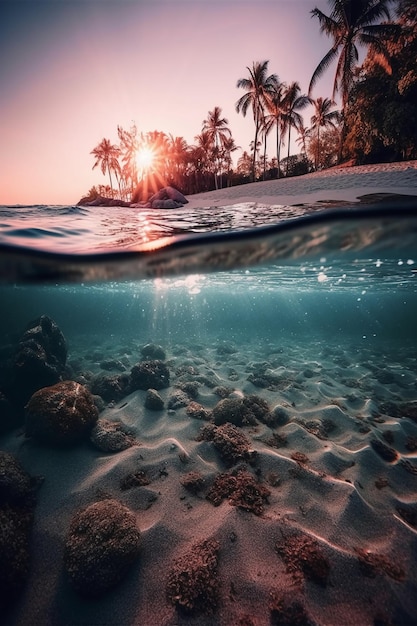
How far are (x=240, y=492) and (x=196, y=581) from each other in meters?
1.91

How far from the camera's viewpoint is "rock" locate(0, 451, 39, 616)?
4.82m

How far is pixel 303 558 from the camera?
4949mm

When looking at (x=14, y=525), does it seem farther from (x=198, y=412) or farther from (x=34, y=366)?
(x=34, y=366)

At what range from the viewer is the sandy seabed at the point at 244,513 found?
14.8ft

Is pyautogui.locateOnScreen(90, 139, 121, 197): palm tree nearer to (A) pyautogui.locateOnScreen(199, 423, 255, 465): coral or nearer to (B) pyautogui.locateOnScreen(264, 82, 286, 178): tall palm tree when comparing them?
(B) pyautogui.locateOnScreen(264, 82, 286, 178): tall palm tree

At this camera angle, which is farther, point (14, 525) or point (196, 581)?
point (14, 525)

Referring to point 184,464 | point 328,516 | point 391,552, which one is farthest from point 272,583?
point 184,464

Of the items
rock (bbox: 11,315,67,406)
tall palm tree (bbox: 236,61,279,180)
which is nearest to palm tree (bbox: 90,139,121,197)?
tall palm tree (bbox: 236,61,279,180)

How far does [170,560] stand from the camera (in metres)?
5.07

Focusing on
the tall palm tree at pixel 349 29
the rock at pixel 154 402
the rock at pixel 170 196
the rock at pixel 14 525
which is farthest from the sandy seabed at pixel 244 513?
the tall palm tree at pixel 349 29

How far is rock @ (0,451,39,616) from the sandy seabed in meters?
0.19

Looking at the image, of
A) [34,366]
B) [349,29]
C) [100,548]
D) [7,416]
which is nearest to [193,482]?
[100,548]

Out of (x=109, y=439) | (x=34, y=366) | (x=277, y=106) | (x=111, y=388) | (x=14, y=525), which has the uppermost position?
(x=277, y=106)

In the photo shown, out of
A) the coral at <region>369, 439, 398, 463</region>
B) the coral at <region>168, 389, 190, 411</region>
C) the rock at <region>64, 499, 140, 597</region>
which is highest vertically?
the rock at <region>64, 499, 140, 597</region>
